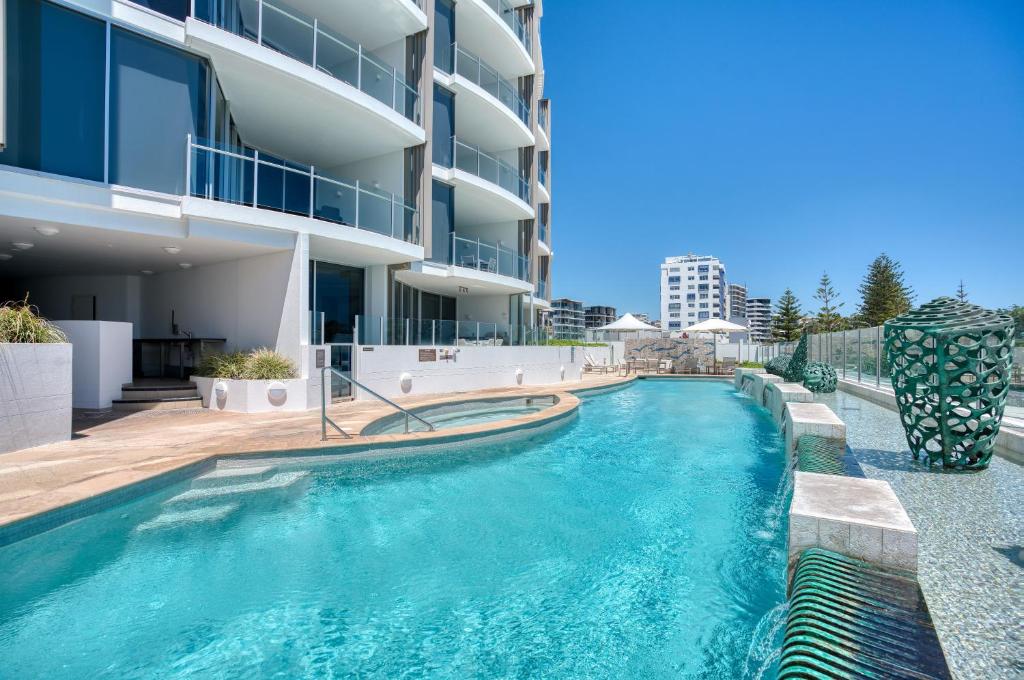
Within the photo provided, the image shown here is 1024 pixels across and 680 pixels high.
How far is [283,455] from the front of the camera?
6.58m

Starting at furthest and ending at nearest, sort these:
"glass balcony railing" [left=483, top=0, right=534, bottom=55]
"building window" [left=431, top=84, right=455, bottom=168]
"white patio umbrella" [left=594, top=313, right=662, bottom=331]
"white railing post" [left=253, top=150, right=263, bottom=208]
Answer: "white patio umbrella" [left=594, top=313, right=662, bottom=331], "glass balcony railing" [left=483, top=0, right=534, bottom=55], "building window" [left=431, top=84, right=455, bottom=168], "white railing post" [left=253, top=150, right=263, bottom=208]

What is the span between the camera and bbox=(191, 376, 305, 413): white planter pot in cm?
964

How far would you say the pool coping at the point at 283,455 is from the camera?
4176 millimetres

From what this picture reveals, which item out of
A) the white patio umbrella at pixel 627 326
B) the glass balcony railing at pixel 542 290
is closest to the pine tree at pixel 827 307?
the white patio umbrella at pixel 627 326

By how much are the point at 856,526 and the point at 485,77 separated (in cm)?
1834

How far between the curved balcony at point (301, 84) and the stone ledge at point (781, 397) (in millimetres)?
10785

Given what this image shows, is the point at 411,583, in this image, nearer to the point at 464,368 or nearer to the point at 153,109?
the point at 153,109

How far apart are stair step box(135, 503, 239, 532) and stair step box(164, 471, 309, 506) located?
23cm

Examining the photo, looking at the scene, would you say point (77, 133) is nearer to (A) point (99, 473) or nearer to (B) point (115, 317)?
(A) point (99, 473)

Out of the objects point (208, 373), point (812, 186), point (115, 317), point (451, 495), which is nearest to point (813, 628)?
point (451, 495)

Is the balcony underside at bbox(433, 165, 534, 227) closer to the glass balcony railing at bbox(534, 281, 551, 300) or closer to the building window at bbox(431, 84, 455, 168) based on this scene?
the building window at bbox(431, 84, 455, 168)

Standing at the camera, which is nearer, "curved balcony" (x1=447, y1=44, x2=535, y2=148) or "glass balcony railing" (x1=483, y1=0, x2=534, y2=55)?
"curved balcony" (x1=447, y1=44, x2=535, y2=148)

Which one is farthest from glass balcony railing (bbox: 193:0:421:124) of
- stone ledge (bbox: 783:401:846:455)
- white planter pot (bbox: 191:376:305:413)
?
stone ledge (bbox: 783:401:846:455)

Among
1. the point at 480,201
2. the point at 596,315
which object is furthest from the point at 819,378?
the point at 596,315
